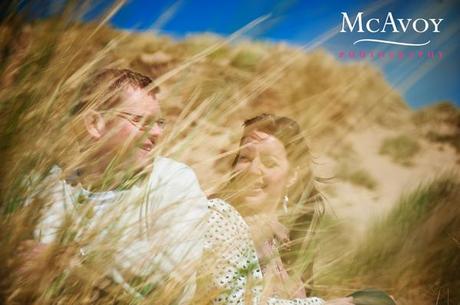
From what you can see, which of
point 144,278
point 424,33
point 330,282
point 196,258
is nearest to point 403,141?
point 424,33

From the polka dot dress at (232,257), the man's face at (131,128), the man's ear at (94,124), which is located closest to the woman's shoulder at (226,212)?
the polka dot dress at (232,257)

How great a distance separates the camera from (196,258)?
6.25 feet

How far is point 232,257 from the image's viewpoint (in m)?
2.05

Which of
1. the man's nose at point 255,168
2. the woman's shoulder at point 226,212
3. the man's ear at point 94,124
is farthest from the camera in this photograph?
the man's nose at point 255,168

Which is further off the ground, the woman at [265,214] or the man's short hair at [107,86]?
the man's short hair at [107,86]

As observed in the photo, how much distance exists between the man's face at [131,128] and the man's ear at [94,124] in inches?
0.6

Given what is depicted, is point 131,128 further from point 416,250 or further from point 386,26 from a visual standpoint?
point 416,250

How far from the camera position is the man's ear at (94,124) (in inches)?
74.5

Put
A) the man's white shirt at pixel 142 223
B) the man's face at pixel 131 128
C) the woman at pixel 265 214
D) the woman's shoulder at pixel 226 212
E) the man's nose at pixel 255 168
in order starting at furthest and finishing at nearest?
the man's nose at pixel 255 168, the woman's shoulder at pixel 226 212, the woman at pixel 265 214, the man's face at pixel 131 128, the man's white shirt at pixel 142 223

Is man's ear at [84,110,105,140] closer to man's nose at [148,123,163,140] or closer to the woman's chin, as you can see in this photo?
man's nose at [148,123,163,140]

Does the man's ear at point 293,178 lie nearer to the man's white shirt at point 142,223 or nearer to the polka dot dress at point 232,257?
the polka dot dress at point 232,257

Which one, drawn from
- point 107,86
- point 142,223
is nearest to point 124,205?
point 142,223

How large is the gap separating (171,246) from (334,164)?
0.88 m

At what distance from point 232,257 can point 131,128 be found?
57 cm
